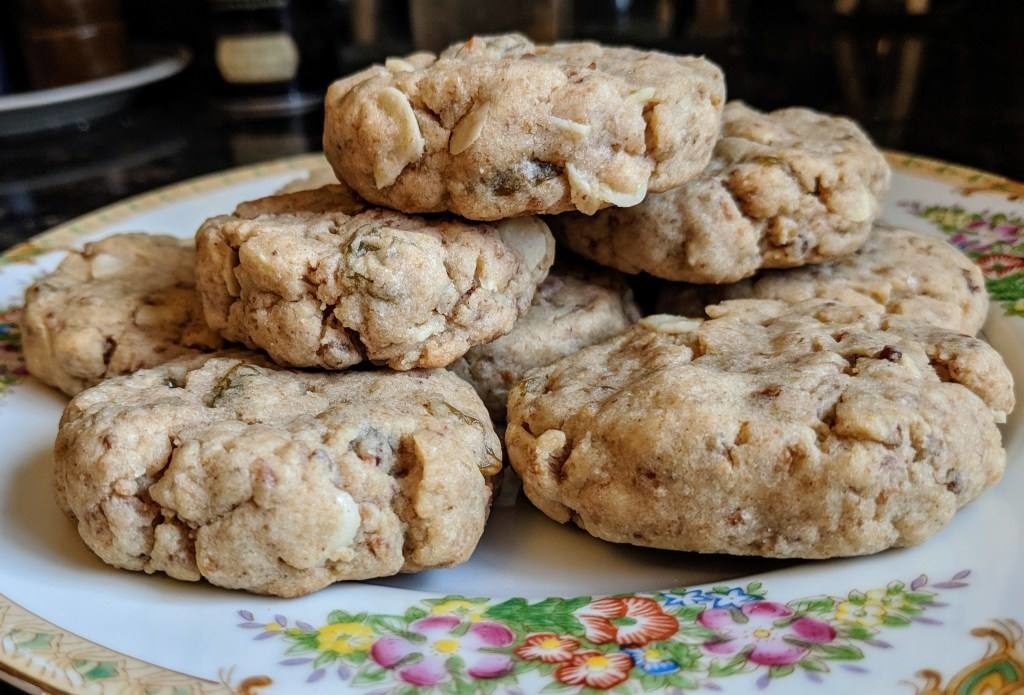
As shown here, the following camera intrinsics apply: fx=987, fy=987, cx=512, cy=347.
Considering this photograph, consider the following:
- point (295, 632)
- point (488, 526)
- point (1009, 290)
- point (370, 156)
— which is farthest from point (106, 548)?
point (1009, 290)

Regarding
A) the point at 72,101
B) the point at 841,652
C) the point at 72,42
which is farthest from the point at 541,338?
the point at 72,42

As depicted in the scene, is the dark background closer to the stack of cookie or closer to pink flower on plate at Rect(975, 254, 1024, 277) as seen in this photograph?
pink flower on plate at Rect(975, 254, 1024, 277)

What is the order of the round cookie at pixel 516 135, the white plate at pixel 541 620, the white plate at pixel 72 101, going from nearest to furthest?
the white plate at pixel 541 620, the round cookie at pixel 516 135, the white plate at pixel 72 101

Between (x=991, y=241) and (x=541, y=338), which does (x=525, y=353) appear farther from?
(x=991, y=241)

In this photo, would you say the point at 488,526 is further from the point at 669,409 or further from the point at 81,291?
the point at 81,291

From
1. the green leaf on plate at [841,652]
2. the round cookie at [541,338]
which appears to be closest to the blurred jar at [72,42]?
the round cookie at [541,338]

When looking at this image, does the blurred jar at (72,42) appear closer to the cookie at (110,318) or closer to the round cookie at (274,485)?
the cookie at (110,318)
